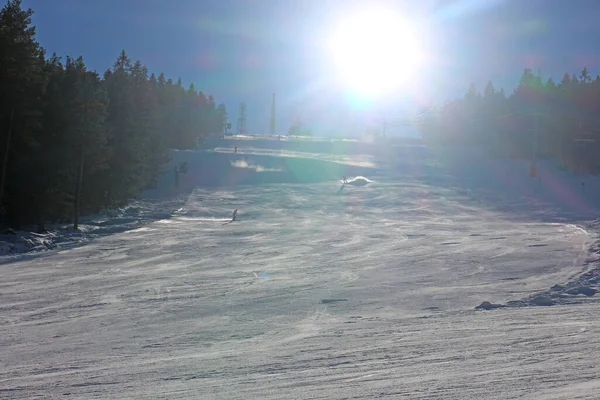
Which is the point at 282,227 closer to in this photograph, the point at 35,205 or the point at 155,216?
the point at 155,216

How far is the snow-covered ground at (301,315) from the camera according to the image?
25.3 feet

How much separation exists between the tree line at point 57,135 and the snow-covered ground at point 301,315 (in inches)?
170

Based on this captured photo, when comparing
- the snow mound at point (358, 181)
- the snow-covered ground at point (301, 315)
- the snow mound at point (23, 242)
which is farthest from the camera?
the snow mound at point (358, 181)

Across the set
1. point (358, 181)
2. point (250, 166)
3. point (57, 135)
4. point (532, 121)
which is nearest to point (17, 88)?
point (57, 135)

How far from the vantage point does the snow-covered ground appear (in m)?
7.72

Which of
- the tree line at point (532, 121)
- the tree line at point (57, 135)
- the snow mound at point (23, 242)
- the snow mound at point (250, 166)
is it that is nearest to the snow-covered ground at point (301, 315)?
the snow mound at point (23, 242)

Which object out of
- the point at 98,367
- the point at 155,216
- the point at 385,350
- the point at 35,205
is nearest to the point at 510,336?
the point at 385,350

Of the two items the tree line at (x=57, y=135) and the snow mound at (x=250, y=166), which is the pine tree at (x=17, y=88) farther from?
the snow mound at (x=250, y=166)

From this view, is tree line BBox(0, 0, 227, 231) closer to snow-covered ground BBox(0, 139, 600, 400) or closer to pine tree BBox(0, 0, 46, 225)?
pine tree BBox(0, 0, 46, 225)

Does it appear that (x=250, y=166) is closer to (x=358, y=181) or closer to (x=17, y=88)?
(x=358, y=181)

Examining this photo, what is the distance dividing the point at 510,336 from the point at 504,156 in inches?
3247

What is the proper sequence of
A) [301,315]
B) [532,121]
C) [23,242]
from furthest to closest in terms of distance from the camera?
1. [532,121]
2. [23,242]
3. [301,315]

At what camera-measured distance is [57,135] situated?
1335 inches

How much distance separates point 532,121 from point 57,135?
67678 mm
